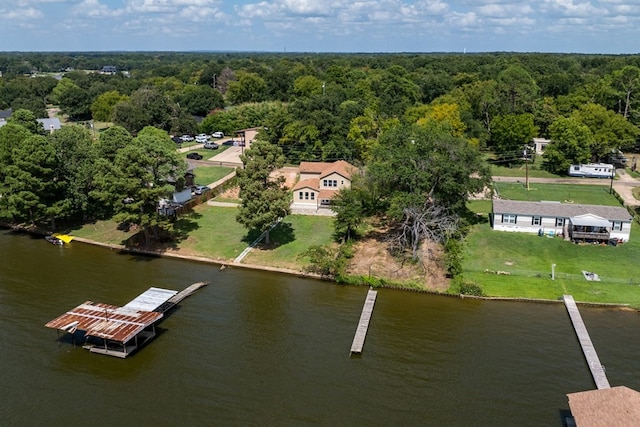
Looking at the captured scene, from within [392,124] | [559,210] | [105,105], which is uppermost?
[105,105]

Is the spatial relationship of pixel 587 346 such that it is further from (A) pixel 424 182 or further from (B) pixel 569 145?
(B) pixel 569 145

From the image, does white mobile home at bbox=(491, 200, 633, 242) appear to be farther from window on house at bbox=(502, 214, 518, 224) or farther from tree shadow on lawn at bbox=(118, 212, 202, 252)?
tree shadow on lawn at bbox=(118, 212, 202, 252)

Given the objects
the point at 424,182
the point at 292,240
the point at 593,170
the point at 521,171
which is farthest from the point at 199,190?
the point at 593,170

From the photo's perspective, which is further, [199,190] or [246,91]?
[246,91]

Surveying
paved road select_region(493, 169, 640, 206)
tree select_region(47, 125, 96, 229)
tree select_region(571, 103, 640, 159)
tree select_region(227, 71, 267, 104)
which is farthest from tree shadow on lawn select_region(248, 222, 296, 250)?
tree select_region(227, 71, 267, 104)

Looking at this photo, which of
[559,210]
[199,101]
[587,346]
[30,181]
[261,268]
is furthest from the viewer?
[199,101]

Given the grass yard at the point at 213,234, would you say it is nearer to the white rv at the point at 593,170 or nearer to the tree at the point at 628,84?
the white rv at the point at 593,170

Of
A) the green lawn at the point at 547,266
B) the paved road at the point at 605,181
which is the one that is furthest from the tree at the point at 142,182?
the paved road at the point at 605,181
